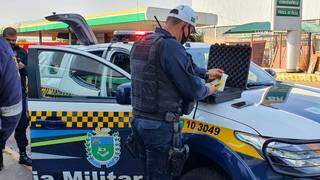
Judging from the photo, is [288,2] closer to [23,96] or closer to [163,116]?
[23,96]

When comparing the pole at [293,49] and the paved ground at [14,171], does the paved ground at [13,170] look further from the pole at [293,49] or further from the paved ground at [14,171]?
the pole at [293,49]

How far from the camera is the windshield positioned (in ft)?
14.1

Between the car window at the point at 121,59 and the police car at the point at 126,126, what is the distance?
0.5 inches

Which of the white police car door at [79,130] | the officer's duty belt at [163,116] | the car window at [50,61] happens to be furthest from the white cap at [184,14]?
the car window at [50,61]

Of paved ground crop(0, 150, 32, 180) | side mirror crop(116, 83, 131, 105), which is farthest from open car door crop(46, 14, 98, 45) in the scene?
side mirror crop(116, 83, 131, 105)

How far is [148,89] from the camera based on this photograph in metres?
2.92

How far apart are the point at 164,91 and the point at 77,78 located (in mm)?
1462

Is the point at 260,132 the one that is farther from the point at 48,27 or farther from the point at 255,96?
the point at 48,27

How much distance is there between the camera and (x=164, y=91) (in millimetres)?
2891

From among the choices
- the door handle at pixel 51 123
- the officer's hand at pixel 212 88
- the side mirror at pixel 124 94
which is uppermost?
the officer's hand at pixel 212 88

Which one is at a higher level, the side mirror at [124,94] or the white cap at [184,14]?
the white cap at [184,14]

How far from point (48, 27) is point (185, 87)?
103 feet

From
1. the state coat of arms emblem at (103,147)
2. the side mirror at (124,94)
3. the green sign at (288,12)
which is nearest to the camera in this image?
the side mirror at (124,94)

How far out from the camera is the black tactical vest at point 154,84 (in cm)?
288
